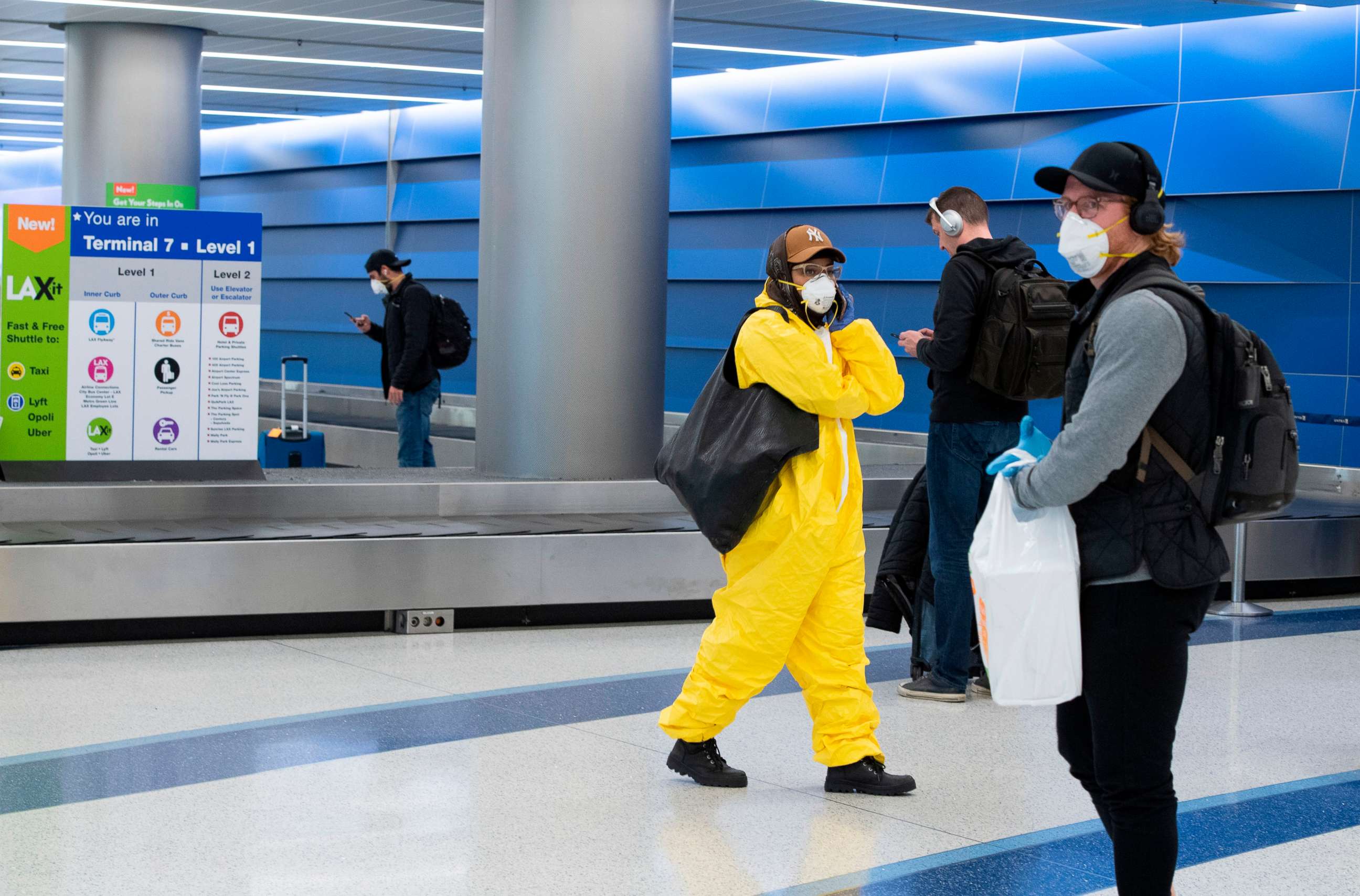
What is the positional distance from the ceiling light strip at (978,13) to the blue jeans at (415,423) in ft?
13.1

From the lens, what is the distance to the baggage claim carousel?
628 cm

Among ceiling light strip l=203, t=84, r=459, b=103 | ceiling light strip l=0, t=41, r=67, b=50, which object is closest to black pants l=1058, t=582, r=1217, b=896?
ceiling light strip l=0, t=41, r=67, b=50

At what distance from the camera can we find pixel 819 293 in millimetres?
4184

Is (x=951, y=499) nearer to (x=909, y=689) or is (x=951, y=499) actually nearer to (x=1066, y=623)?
(x=909, y=689)

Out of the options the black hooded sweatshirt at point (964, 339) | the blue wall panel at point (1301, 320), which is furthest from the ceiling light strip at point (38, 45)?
the black hooded sweatshirt at point (964, 339)

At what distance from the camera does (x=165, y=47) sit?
14.2m

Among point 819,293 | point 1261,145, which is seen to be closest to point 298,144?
point 1261,145

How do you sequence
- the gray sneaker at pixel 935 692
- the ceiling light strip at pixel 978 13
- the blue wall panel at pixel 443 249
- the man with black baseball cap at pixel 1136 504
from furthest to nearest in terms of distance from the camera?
1. the blue wall panel at pixel 443 249
2. the ceiling light strip at pixel 978 13
3. the gray sneaker at pixel 935 692
4. the man with black baseball cap at pixel 1136 504

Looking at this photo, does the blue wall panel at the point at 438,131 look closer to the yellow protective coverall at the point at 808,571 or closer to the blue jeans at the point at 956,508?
the blue jeans at the point at 956,508

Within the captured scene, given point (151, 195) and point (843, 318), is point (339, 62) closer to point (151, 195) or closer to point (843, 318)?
point (151, 195)

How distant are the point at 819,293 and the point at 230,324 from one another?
14.4 feet

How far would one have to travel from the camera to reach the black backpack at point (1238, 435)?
2.68m

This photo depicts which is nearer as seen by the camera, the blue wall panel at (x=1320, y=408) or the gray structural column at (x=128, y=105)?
the blue wall panel at (x=1320, y=408)

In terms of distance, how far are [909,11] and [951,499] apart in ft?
21.6
